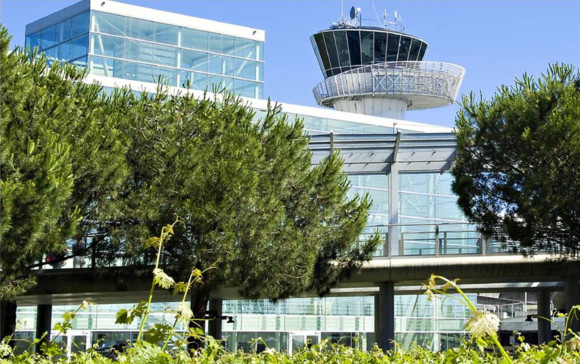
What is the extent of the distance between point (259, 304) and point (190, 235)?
21.5 meters

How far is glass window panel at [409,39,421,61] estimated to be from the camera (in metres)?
56.7

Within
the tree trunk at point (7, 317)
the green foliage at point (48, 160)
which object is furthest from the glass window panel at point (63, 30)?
the tree trunk at point (7, 317)

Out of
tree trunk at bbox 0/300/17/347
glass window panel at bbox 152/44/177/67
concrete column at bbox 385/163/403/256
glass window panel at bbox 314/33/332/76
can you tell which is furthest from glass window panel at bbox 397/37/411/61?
tree trunk at bbox 0/300/17/347

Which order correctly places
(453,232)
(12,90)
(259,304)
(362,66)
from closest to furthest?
(12,90) < (453,232) < (259,304) < (362,66)

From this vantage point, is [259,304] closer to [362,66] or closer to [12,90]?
[362,66]

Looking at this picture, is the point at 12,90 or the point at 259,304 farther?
the point at 259,304

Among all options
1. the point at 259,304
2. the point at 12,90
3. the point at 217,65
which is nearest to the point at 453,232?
the point at 12,90

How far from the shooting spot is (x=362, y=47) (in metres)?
55.2

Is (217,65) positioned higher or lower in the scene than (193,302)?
higher

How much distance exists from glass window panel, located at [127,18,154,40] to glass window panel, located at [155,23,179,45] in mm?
315

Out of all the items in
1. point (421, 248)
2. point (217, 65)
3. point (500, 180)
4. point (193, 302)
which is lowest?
point (193, 302)

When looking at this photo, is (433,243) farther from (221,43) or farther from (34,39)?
(34,39)

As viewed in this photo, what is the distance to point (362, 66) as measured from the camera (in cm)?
5375

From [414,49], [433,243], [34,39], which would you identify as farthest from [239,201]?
[414,49]
